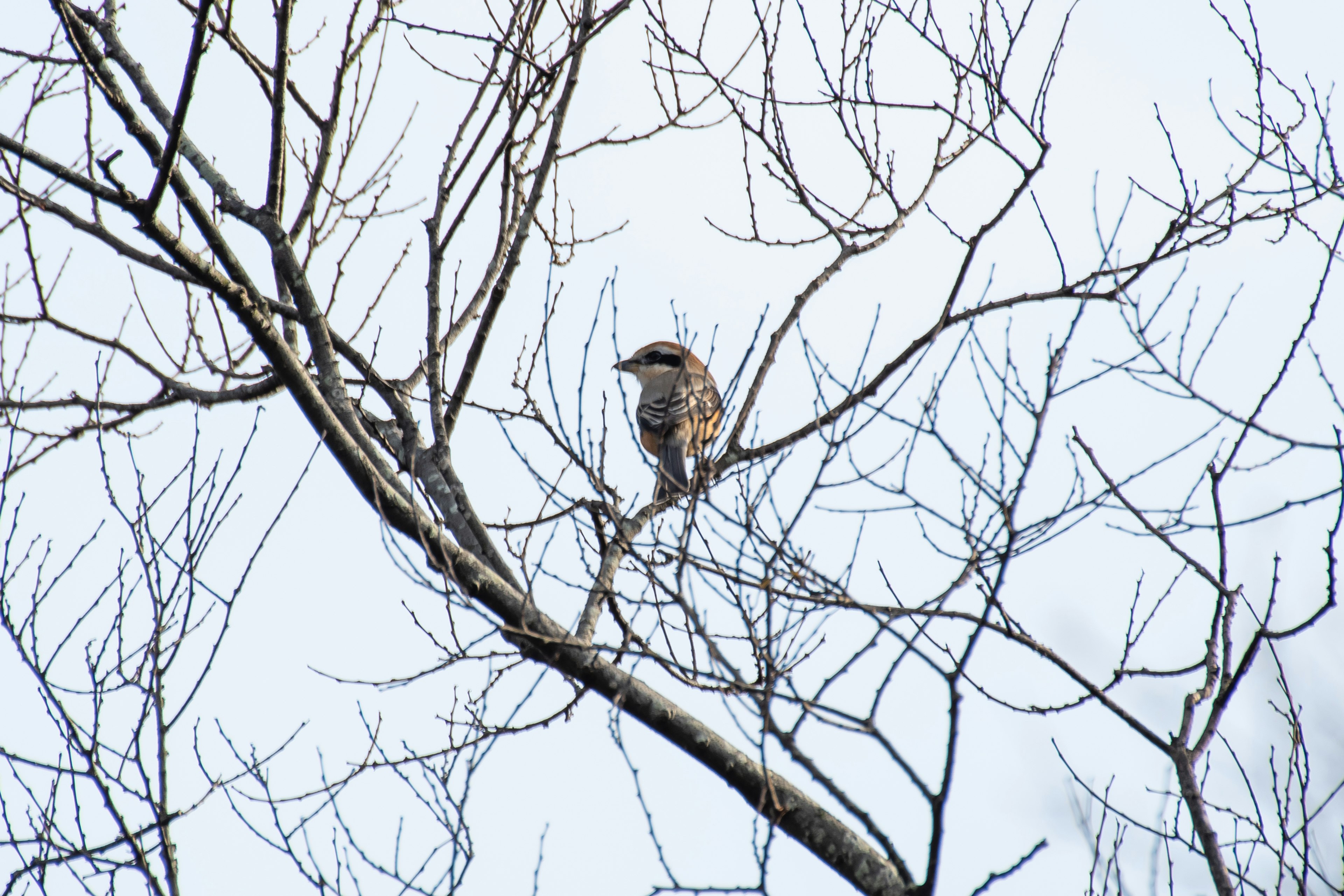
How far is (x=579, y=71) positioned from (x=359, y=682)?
2.76 m

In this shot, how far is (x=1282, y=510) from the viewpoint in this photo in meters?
4.02

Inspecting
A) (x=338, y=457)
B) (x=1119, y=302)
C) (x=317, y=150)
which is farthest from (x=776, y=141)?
(x=338, y=457)

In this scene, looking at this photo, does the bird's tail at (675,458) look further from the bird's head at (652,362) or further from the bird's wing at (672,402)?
the bird's head at (652,362)

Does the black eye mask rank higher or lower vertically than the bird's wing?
higher

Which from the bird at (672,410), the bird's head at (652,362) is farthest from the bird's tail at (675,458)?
the bird's head at (652,362)

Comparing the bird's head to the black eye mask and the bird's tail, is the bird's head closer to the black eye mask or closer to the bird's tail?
the black eye mask

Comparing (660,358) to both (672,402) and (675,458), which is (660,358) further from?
(672,402)

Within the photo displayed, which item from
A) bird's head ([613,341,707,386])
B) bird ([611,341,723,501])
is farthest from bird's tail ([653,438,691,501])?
bird's head ([613,341,707,386])

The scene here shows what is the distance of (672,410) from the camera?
7.79 metres

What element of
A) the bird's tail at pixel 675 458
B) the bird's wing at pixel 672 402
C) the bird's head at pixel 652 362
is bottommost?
the bird's tail at pixel 675 458

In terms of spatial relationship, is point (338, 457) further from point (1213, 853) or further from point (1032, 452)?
point (1213, 853)

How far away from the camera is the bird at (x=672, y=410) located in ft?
18.4

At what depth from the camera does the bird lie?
560 centimetres

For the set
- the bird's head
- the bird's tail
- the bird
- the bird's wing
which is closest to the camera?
the bird
